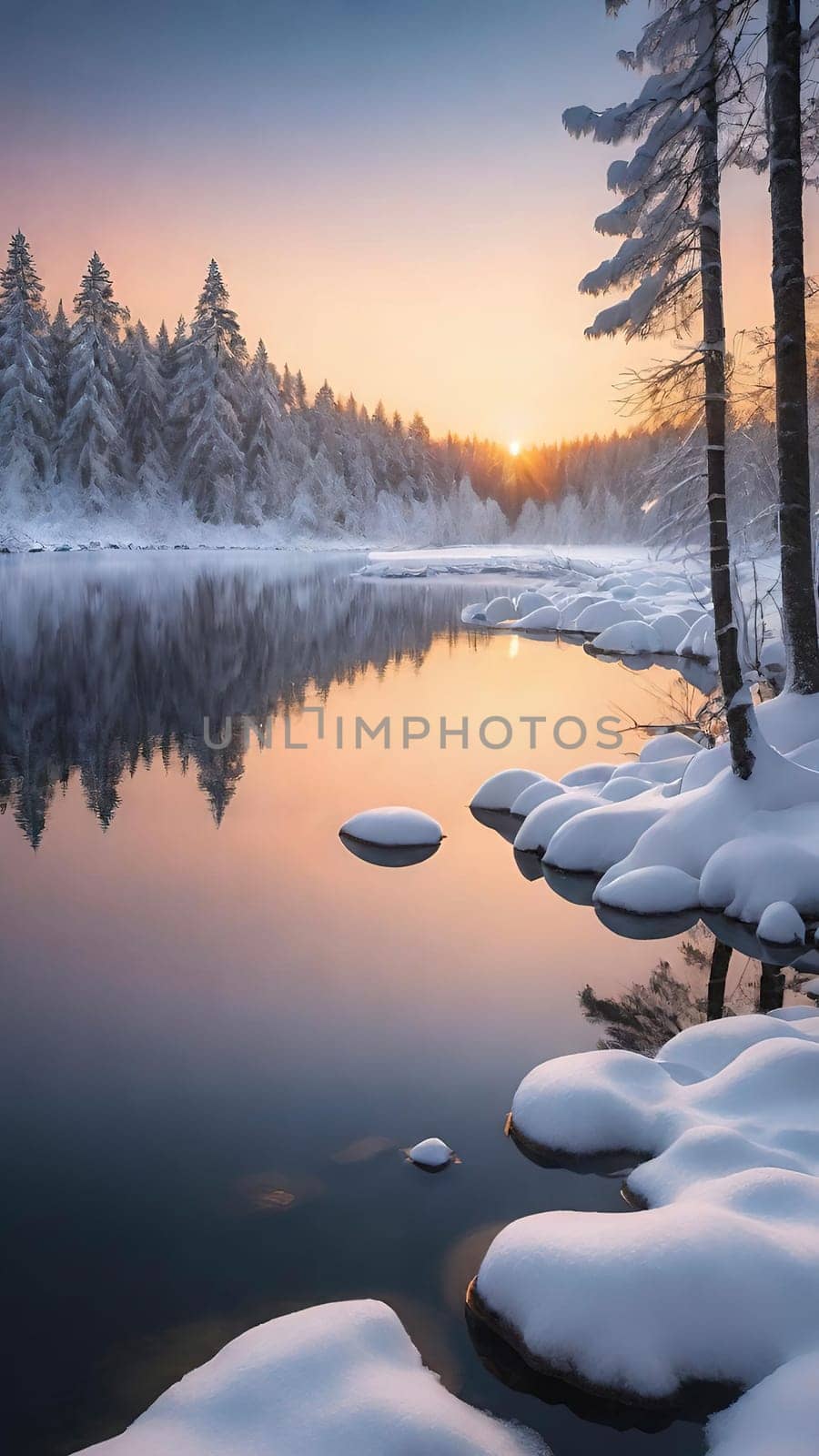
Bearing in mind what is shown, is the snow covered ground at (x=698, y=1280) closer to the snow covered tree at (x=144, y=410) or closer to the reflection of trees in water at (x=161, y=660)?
the reflection of trees in water at (x=161, y=660)

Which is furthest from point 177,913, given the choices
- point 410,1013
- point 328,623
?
point 328,623

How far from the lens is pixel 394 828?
10438 mm

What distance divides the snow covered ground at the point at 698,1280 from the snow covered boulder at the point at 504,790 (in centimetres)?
701

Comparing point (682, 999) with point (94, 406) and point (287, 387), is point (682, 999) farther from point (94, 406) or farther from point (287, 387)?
point (287, 387)

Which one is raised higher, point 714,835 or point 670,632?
point 670,632

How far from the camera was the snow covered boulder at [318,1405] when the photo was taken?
2.90m

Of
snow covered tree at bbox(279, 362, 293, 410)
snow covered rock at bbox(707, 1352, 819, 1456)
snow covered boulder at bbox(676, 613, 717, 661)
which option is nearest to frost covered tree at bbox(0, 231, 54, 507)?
snow covered tree at bbox(279, 362, 293, 410)

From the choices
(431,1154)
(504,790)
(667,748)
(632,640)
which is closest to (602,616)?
(632,640)

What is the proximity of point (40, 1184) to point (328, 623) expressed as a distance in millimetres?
28178

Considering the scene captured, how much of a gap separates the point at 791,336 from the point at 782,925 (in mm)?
5422

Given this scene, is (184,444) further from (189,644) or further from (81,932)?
(81,932)

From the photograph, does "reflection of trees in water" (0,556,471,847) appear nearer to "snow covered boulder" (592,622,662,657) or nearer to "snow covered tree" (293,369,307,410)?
"snow covered boulder" (592,622,662,657)

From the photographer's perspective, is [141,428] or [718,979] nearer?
[718,979]

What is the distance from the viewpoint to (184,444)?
214 ft
